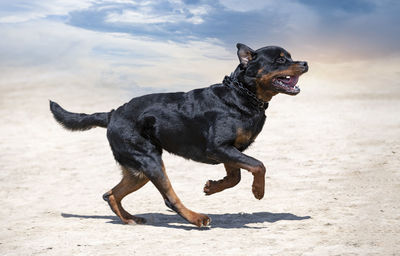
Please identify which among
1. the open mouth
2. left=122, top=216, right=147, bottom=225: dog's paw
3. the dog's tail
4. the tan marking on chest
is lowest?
left=122, top=216, right=147, bottom=225: dog's paw

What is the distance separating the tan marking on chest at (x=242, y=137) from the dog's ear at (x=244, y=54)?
31.3 inches

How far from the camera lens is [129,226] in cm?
708

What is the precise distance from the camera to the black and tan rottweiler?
643 centimetres

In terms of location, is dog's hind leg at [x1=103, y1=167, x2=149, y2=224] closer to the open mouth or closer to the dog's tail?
the dog's tail

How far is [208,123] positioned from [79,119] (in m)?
1.94

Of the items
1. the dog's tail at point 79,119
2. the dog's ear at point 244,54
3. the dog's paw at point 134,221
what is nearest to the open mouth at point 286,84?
the dog's ear at point 244,54

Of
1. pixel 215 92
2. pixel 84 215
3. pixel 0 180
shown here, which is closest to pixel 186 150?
pixel 215 92

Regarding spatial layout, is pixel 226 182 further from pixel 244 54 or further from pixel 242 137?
pixel 244 54

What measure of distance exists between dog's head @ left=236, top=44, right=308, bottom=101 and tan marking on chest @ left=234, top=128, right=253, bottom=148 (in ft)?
1.50

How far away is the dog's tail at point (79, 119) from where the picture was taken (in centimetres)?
739

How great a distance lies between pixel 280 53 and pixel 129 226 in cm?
286

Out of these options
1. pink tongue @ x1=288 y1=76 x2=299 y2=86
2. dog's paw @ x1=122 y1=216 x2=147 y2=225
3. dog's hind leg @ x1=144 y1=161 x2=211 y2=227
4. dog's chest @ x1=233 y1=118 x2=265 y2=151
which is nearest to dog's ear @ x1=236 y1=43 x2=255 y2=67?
pink tongue @ x1=288 y1=76 x2=299 y2=86

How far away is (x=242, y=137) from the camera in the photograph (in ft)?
21.2

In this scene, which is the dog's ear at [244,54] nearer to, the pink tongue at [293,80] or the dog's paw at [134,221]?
the pink tongue at [293,80]
